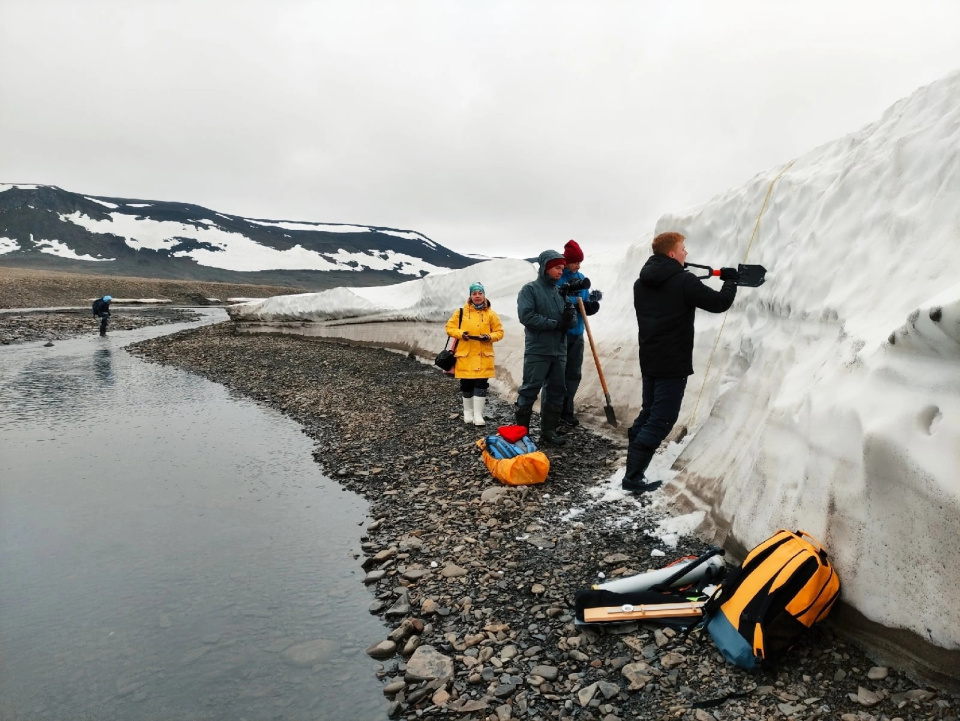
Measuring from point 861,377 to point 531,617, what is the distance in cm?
275

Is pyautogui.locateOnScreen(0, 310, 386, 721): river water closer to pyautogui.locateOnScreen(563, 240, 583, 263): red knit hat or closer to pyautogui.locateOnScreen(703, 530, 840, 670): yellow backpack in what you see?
pyautogui.locateOnScreen(703, 530, 840, 670): yellow backpack

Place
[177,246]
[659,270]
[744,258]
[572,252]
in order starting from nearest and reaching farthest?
[659,270]
[744,258]
[572,252]
[177,246]

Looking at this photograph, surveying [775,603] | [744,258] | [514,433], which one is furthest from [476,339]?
[775,603]

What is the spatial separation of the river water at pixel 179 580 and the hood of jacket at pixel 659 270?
377 centimetres

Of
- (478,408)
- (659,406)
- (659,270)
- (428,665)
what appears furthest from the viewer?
(478,408)

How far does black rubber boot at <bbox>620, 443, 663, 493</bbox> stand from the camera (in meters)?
6.35

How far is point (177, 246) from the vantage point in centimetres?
12775

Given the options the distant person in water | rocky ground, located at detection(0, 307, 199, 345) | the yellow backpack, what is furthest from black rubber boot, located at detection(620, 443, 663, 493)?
the distant person in water

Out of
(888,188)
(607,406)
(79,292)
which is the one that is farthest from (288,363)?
(79,292)

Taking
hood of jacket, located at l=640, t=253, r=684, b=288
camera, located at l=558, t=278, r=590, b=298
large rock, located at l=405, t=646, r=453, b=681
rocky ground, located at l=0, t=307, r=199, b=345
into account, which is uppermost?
hood of jacket, located at l=640, t=253, r=684, b=288

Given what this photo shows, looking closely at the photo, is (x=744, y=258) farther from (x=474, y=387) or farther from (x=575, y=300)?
(x=474, y=387)

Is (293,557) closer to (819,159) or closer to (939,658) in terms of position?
(939,658)

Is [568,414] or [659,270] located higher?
[659,270]

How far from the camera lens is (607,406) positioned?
29.7ft
